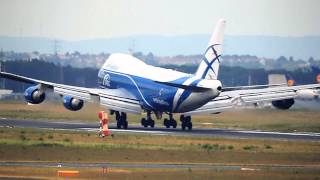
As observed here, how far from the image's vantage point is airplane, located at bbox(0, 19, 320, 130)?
74.0 m

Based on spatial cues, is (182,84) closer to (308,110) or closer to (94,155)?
(94,155)

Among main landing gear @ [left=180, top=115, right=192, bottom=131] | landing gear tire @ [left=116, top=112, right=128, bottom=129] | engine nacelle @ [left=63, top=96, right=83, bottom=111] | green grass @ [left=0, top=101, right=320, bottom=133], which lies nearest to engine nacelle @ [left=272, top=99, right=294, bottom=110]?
green grass @ [left=0, top=101, right=320, bottom=133]

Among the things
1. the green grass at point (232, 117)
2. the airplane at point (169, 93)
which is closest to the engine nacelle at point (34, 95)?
the airplane at point (169, 93)

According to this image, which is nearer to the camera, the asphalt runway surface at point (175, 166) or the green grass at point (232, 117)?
the asphalt runway surface at point (175, 166)

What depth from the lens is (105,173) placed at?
1729 inches

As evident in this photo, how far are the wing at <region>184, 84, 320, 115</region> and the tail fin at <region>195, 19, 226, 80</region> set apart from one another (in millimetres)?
4614

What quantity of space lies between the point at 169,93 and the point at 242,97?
6615 millimetres

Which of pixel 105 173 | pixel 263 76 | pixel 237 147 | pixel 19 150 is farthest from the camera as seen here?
pixel 263 76

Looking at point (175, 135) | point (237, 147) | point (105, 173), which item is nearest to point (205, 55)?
point (175, 135)

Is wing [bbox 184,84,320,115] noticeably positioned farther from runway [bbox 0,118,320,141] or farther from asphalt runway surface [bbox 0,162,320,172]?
asphalt runway surface [bbox 0,162,320,172]

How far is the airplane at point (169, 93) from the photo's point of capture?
243 feet

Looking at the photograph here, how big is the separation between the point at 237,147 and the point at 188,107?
641 inches

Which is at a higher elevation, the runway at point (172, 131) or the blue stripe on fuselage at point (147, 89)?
the blue stripe on fuselage at point (147, 89)

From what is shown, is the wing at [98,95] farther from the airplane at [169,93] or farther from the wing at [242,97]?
the wing at [242,97]
